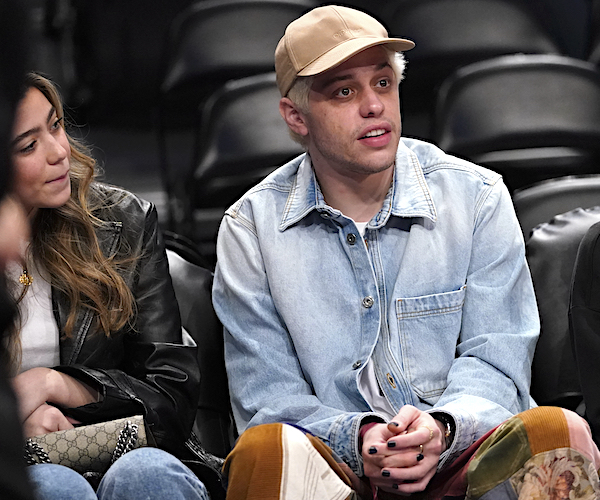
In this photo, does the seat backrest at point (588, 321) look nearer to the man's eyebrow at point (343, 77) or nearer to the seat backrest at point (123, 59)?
the man's eyebrow at point (343, 77)

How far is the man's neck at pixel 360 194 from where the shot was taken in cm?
217

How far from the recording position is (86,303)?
2047 mm

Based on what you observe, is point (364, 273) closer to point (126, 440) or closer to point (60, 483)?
point (126, 440)

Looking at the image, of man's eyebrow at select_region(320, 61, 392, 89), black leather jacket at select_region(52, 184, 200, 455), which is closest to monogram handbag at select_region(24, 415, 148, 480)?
black leather jacket at select_region(52, 184, 200, 455)

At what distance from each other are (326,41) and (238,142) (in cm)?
96

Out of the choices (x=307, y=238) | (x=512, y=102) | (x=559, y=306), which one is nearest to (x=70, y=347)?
(x=307, y=238)

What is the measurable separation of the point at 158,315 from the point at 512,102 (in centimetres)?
141

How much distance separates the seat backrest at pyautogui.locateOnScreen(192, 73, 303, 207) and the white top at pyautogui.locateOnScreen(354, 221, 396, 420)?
38.0 inches

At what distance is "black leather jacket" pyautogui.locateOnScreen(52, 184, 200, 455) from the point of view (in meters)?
1.96

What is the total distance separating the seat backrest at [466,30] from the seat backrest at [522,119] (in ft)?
2.05

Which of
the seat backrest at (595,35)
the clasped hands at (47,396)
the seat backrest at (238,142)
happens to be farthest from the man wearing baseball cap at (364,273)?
the seat backrest at (595,35)

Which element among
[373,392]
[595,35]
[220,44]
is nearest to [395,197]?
[373,392]

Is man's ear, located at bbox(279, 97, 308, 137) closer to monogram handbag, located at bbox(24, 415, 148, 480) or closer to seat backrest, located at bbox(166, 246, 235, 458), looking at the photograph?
seat backrest, located at bbox(166, 246, 235, 458)

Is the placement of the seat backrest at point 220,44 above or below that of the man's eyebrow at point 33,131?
below
